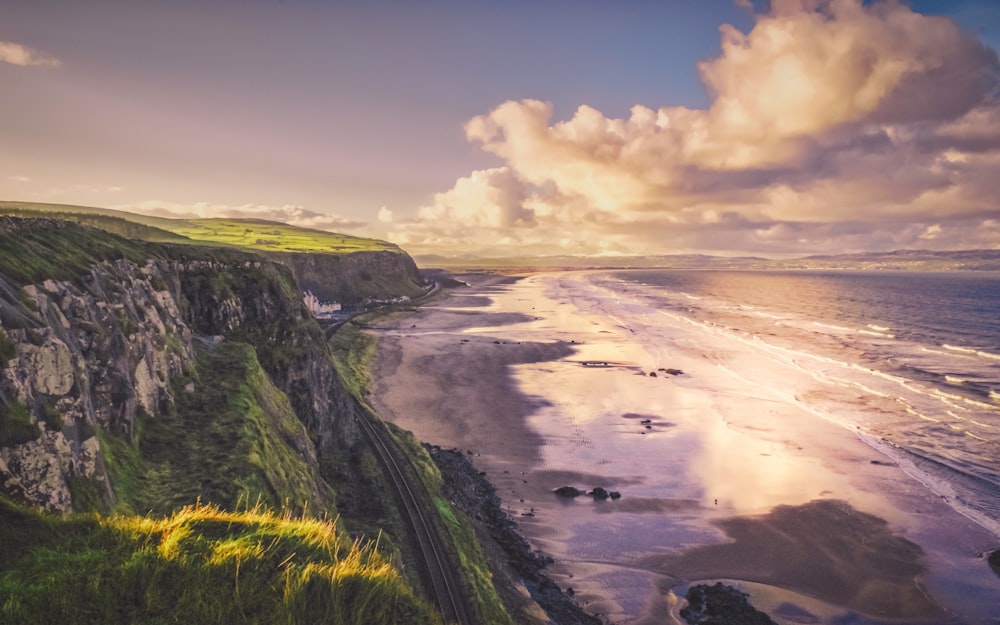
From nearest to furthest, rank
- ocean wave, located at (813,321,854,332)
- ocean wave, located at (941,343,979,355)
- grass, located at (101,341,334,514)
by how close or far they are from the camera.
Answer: grass, located at (101,341,334,514) < ocean wave, located at (941,343,979,355) < ocean wave, located at (813,321,854,332)

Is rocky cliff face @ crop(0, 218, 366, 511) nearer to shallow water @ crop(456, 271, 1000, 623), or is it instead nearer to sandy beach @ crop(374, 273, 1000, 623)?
sandy beach @ crop(374, 273, 1000, 623)

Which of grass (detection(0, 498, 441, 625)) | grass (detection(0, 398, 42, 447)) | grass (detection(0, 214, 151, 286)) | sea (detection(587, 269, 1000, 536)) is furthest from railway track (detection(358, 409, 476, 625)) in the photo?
sea (detection(587, 269, 1000, 536))

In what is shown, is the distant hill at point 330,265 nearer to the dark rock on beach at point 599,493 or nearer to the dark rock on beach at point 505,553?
the dark rock on beach at point 505,553

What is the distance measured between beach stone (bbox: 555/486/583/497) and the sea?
78.3 feet

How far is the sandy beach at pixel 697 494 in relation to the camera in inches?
1014

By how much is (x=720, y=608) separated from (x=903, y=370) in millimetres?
59104

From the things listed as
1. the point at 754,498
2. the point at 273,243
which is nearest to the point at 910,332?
the point at 754,498

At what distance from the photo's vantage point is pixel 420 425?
4809 centimetres

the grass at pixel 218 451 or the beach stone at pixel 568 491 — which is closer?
the grass at pixel 218 451

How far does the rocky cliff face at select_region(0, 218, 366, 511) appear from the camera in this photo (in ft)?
35.0

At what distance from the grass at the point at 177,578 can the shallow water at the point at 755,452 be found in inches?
810

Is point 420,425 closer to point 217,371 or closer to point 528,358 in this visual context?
point 217,371

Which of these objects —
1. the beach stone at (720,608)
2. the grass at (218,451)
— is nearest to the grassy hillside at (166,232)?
the grass at (218,451)

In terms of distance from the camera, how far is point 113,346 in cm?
1691
